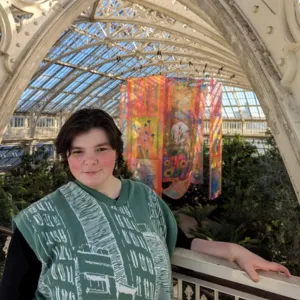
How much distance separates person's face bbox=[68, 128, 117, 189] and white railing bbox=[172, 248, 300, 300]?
55 centimetres

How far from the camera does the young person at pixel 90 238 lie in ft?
4.07

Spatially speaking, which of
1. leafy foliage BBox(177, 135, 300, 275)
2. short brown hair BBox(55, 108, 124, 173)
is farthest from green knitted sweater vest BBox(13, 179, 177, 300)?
leafy foliage BBox(177, 135, 300, 275)

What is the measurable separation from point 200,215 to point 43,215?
13850mm

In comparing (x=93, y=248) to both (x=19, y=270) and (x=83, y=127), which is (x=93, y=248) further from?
(x=83, y=127)

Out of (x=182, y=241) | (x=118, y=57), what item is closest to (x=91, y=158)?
(x=182, y=241)

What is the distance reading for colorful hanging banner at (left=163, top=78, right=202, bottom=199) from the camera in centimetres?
1288

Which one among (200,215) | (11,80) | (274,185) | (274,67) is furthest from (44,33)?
(200,215)

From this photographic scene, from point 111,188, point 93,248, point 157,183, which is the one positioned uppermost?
point 111,188

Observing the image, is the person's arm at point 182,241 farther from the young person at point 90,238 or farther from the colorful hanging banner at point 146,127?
the colorful hanging banner at point 146,127

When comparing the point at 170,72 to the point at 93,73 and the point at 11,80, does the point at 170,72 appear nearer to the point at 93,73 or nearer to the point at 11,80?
the point at 93,73

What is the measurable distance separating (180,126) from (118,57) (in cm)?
929

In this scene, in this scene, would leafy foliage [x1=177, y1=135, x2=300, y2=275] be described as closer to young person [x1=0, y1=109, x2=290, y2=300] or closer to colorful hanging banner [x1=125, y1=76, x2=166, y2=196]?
colorful hanging banner [x1=125, y1=76, x2=166, y2=196]

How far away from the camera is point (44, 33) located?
18.8 ft

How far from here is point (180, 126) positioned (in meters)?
13.1
